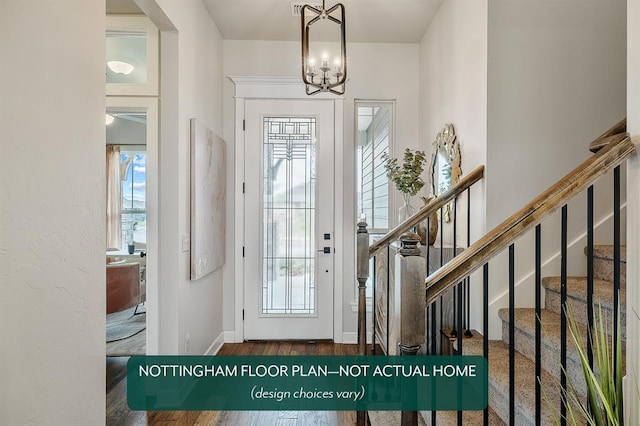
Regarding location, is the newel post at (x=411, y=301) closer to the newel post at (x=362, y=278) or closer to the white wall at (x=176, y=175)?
the newel post at (x=362, y=278)

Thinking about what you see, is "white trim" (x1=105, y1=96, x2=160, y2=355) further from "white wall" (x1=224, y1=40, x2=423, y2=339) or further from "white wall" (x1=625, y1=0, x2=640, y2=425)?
"white wall" (x1=625, y1=0, x2=640, y2=425)

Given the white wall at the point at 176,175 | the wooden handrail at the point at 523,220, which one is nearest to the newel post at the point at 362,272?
the wooden handrail at the point at 523,220

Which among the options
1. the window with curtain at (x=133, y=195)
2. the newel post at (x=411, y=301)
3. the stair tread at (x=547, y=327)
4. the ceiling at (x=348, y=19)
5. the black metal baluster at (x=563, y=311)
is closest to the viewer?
the newel post at (x=411, y=301)

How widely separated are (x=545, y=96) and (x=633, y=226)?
1273 millimetres

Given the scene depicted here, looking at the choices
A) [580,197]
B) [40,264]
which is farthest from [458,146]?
[40,264]

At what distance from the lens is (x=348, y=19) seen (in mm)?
3232

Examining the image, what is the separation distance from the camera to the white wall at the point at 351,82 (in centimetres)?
362

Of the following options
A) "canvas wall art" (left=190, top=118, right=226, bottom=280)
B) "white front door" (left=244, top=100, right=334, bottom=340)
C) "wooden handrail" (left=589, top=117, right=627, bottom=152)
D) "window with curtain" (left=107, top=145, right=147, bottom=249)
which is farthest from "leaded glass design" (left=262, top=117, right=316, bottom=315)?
"window with curtain" (left=107, top=145, right=147, bottom=249)

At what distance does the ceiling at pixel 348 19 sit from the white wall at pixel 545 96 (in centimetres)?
105

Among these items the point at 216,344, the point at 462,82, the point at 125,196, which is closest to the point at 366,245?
the point at 462,82

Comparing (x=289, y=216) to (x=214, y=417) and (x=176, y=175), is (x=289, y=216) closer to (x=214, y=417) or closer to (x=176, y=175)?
(x=176, y=175)

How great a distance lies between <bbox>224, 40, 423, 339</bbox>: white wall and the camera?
3625mm

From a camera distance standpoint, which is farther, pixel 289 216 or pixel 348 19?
pixel 289 216

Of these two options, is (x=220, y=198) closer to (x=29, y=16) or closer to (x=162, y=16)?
(x=162, y=16)
